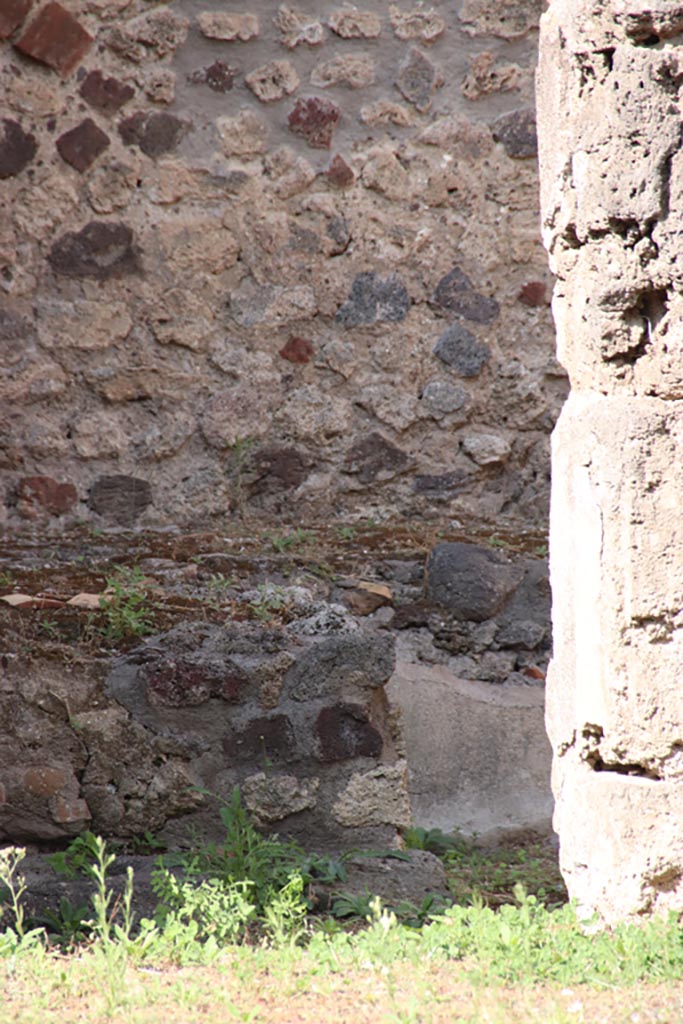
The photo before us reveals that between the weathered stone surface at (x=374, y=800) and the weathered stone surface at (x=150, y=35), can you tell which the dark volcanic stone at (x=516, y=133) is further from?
the weathered stone surface at (x=374, y=800)

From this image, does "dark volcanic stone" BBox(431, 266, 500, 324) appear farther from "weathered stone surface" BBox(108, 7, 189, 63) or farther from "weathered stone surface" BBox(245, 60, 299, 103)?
"weathered stone surface" BBox(108, 7, 189, 63)

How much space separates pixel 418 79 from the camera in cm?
545

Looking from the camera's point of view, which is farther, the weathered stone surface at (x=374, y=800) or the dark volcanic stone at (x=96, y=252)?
the dark volcanic stone at (x=96, y=252)

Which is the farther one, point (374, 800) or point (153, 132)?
point (153, 132)

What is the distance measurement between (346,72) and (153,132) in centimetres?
90

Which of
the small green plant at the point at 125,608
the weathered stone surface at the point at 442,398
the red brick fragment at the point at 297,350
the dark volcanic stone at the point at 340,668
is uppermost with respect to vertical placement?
the red brick fragment at the point at 297,350

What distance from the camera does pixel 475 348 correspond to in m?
5.50

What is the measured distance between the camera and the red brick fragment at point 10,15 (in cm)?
503

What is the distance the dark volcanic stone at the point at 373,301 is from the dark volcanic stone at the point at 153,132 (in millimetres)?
1003

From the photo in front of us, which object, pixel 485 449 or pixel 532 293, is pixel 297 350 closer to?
pixel 485 449

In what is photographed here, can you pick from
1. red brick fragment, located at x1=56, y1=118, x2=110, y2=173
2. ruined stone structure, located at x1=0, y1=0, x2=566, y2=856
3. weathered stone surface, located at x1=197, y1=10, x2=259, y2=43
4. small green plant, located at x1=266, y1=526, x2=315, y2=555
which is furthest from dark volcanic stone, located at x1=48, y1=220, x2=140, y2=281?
small green plant, located at x1=266, y1=526, x2=315, y2=555

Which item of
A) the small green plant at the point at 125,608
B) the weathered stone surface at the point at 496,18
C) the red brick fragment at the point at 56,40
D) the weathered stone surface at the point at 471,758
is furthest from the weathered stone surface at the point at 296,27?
the weathered stone surface at the point at 471,758

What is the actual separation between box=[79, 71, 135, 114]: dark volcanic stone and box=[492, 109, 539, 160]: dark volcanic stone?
1.65 metres

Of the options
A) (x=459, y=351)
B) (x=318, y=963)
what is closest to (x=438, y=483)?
(x=459, y=351)
